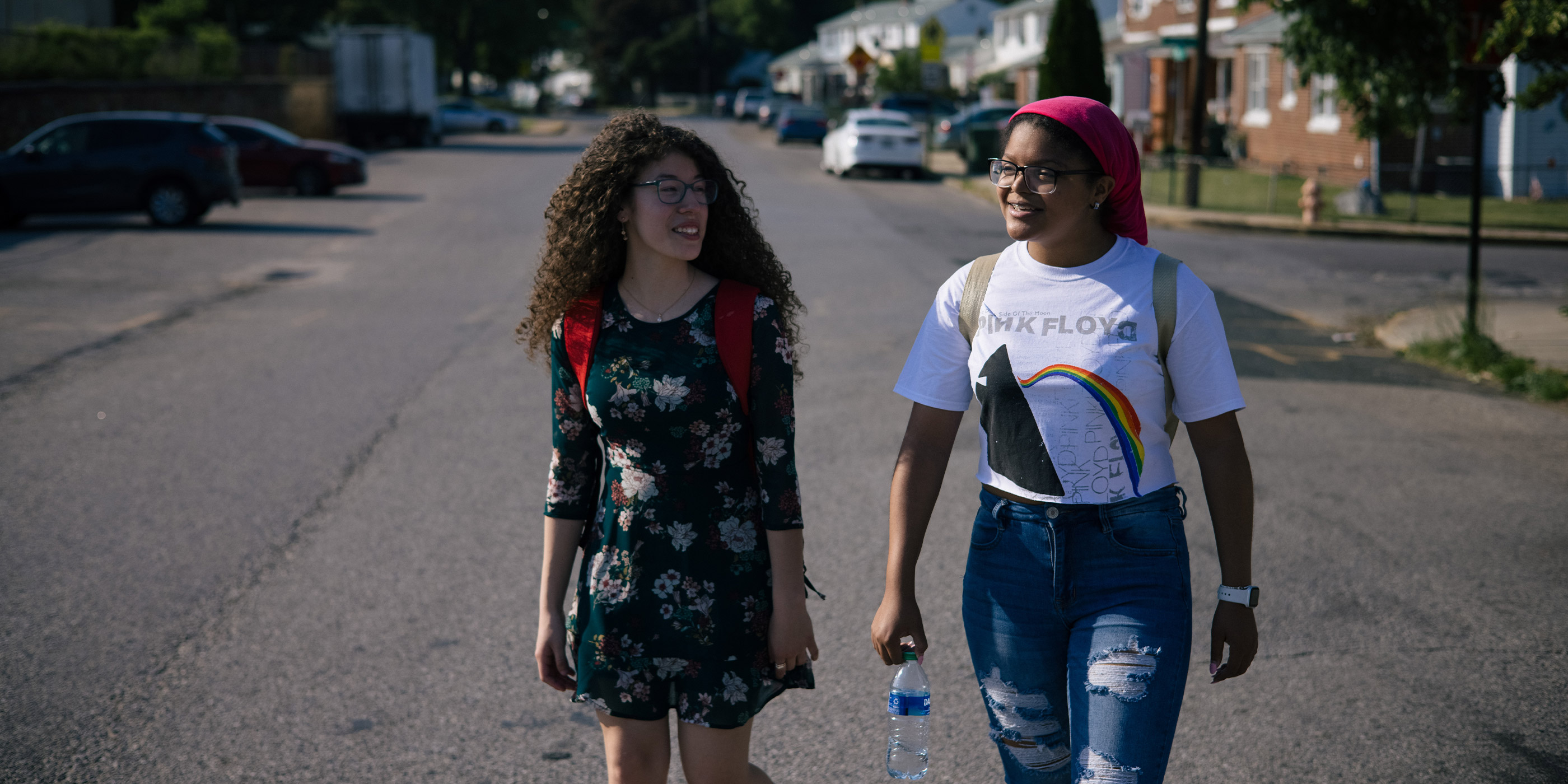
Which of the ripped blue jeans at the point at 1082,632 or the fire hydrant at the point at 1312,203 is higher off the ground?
the fire hydrant at the point at 1312,203

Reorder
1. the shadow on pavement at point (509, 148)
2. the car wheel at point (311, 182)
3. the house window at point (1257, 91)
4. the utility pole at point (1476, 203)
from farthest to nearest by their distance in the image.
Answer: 1. the shadow on pavement at point (509, 148)
2. the house window at point (1257, 91)
3. the car wheel at point (311, 182)
4. the utility pole at point (1476, 203)

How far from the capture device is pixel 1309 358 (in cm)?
1037

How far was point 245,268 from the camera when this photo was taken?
15.5m

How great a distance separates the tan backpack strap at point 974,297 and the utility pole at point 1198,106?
65.5 feet

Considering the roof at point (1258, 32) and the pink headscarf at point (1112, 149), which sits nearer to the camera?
the pink headscarf at point (1112, 149)

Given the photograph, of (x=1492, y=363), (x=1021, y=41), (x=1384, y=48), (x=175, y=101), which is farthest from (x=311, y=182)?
(x=1021, y=41)

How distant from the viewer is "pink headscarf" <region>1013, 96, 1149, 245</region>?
2584 millimetres

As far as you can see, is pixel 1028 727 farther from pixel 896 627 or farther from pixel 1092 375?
pixel 1092 375

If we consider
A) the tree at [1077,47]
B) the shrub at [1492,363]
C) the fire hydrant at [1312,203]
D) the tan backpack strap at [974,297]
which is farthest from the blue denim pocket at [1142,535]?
the tree at [1077,47]

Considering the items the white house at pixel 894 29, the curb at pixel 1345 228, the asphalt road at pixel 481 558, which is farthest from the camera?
the white house at pixel 894 29

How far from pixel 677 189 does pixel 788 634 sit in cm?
97

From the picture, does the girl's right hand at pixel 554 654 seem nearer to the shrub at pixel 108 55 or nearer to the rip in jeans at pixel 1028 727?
the rip in jeans at pixel 1028 727

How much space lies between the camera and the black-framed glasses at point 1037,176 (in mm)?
2592

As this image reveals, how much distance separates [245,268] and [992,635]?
14625mm
